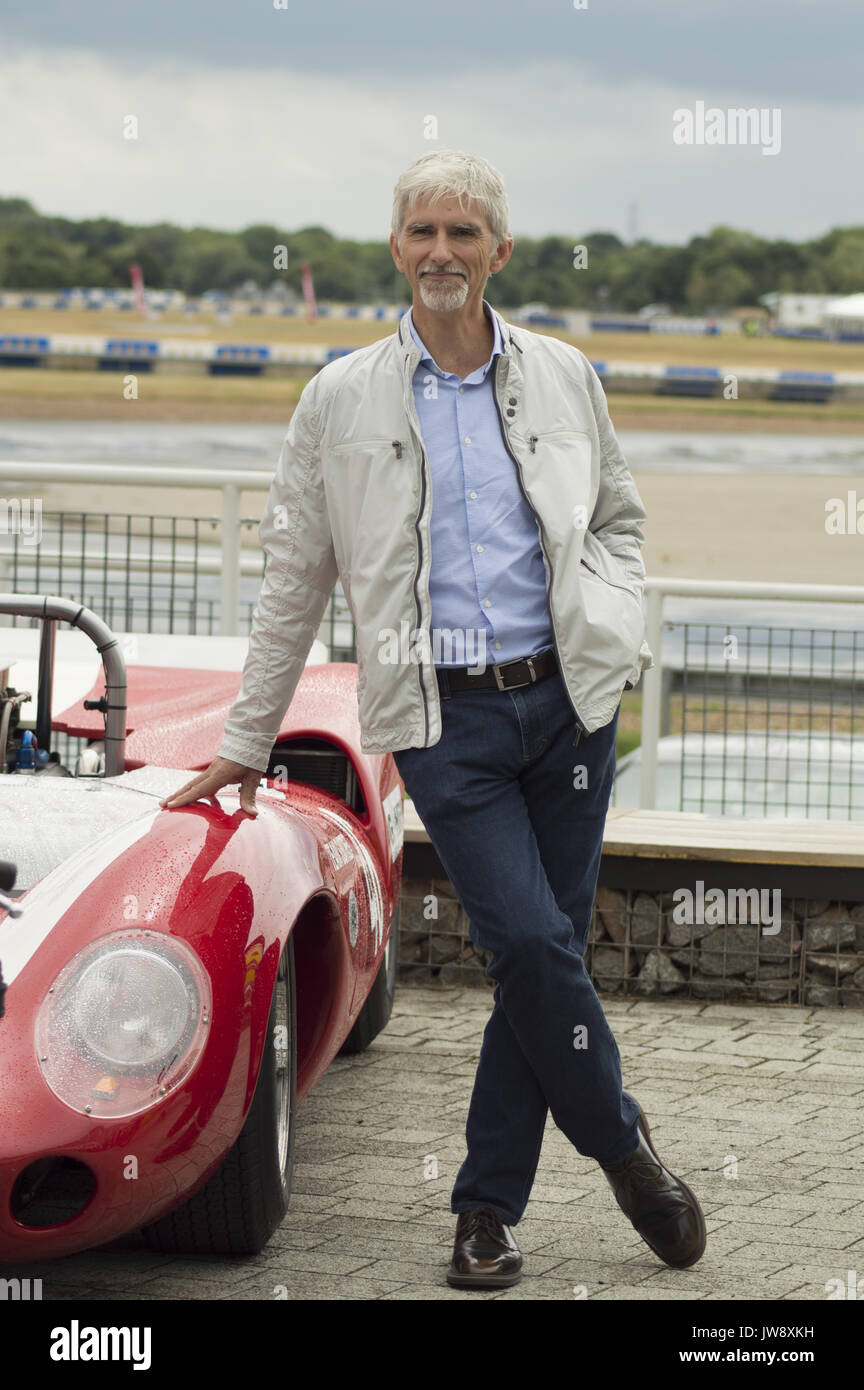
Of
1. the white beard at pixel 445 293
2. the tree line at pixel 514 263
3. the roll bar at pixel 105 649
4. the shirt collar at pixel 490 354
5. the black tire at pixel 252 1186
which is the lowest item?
the black tire at pixel 252 1186

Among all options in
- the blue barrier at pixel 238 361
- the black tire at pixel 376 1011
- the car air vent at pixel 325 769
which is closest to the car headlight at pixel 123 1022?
the car air vent at pixel 325 769

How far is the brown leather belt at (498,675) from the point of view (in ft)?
10.8

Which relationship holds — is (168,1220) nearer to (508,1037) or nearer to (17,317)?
(508,1037)

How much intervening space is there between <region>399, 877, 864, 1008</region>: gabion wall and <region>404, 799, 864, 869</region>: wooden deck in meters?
0.16

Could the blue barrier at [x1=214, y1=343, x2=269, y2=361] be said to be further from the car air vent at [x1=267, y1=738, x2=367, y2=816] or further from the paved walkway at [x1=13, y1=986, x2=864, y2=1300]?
the car air vent at [x1=267, y1=738, x2=367, y2=816]

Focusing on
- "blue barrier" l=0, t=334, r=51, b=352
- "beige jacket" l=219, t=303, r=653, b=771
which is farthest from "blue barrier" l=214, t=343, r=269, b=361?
"beige jacket" l=219, t=303, r=653, b=771

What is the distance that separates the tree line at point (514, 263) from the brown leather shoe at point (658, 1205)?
299 feet

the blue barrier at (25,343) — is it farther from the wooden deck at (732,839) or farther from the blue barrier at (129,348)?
the wooden deck at (732,839)

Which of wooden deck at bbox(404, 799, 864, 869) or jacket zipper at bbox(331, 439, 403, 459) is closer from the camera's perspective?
jacket zipper at bbox(331, 439, 403, 459)

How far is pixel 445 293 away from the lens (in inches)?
131

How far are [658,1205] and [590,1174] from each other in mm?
713

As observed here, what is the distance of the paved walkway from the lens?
3.46 metres

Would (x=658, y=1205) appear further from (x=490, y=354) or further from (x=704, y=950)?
(x=704, y=950)

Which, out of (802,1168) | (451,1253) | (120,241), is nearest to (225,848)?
(451,1253)
